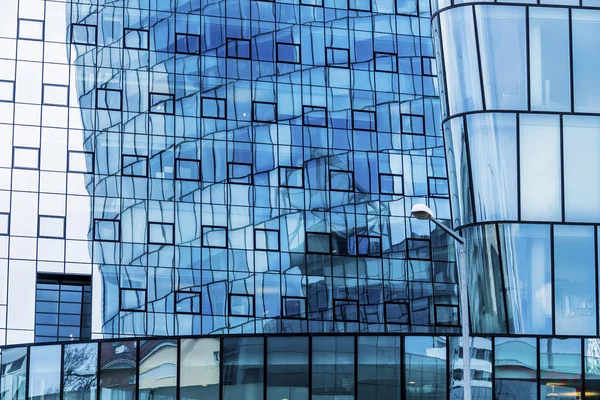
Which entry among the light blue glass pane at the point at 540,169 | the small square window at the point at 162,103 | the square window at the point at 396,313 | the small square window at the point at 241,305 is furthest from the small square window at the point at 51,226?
the light blue glass pane at the point at 540,169

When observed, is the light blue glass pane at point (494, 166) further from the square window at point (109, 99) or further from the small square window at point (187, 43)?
the small square window at point (187, 43)

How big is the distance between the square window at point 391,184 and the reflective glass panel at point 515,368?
27.7 meters

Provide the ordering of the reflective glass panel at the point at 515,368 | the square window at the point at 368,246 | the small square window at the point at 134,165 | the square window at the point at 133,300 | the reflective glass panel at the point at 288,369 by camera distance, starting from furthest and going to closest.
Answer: the square window at the point at 368,246, the small square window at the point at 134,165, the square window at the point at 133,300, the reflective glass panel at the point at 288,369, the reflective glass panel at the point at 515,368

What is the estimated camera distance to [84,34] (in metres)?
63.6

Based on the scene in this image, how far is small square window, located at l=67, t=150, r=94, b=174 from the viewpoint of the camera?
203 feet

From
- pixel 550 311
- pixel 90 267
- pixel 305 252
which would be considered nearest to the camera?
pixel 550 311

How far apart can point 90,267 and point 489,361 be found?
25.6m

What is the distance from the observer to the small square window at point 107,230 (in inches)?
2422

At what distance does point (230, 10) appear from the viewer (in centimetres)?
6625

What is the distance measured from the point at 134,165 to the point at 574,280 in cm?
2758

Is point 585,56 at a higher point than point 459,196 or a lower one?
higher

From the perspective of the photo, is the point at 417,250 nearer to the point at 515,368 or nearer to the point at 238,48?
the point at 238,48

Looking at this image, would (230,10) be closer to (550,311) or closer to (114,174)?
(114,174)

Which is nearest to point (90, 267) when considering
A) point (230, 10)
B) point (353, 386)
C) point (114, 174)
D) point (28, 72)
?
point (114, 174)
